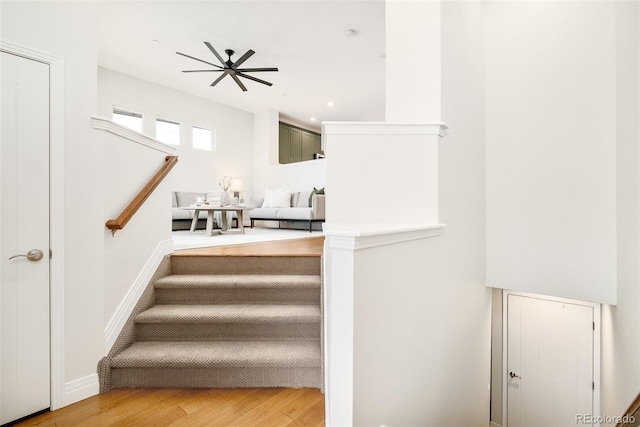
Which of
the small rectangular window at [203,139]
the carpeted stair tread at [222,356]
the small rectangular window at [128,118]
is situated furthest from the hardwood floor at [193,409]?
the small rectangular window at [203,139]

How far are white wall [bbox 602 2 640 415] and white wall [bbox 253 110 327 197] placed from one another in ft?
17.4

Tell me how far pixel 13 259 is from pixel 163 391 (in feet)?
3.72

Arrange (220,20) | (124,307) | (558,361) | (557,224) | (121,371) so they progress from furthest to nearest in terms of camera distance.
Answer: (220,20)
(558,361)
(557,224)
(124,307)
(121,371)

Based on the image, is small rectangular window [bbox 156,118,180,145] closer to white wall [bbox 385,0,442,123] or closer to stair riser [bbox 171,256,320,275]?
stair riser [bbox 171,256,320,275]

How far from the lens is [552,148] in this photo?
2291 mm

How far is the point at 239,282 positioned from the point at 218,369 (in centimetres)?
62

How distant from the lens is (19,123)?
1.62 metres

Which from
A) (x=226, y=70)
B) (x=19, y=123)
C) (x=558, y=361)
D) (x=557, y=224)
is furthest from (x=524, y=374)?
(x=226, y=70)

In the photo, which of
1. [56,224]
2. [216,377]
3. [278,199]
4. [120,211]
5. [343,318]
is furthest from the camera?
[278,199]

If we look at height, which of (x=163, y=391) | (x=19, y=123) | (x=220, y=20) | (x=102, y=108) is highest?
(x=220, y=20)

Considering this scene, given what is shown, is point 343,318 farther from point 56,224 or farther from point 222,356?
point 56,224

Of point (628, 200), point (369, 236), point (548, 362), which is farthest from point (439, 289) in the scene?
point (548, 362)

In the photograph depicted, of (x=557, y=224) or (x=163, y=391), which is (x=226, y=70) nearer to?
(x=163, y=391)

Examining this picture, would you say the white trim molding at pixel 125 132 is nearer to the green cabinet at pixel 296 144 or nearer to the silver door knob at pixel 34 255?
the silver door knob at pixel 34 255
